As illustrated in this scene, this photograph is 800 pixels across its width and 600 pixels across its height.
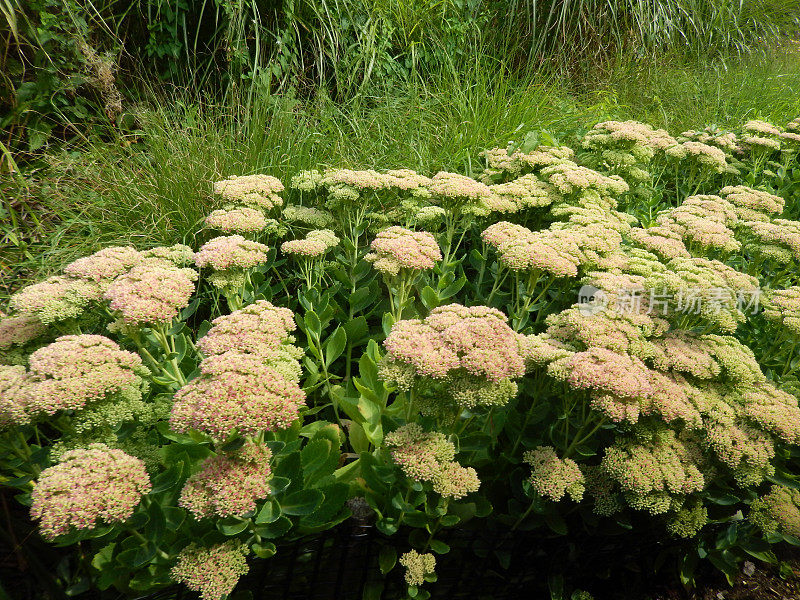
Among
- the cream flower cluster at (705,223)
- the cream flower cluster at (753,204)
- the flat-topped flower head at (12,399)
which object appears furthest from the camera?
the cream flower cluster at (753,204)

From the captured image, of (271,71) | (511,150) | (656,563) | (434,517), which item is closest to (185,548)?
(434,517)

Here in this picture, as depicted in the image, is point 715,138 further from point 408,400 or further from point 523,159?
point 408,400

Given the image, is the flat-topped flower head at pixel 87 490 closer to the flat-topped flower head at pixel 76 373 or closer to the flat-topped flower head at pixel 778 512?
the flat-topped flower head at pixel 76 373

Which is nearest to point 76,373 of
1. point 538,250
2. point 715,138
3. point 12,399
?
point 12,399

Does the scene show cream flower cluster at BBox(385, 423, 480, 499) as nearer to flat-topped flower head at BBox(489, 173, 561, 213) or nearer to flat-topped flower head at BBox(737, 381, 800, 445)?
flat-topped flower head at BBox(737, 381, 800, 445)

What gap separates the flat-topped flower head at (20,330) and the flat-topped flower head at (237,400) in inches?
25.4

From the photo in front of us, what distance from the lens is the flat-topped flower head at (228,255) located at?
6.13 ft

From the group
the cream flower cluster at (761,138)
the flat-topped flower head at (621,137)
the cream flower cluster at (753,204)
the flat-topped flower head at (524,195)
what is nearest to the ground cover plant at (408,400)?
the flat-topped flower head at (524,195)

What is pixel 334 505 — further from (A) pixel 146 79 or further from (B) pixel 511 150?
(A) pixel 146 79

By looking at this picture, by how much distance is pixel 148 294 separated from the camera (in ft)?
5.22

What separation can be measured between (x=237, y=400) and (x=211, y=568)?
0.47 m

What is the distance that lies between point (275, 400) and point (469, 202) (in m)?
1.54

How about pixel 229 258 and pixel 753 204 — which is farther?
pixel 753 204

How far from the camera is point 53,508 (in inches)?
46.1
